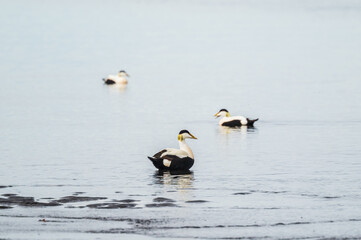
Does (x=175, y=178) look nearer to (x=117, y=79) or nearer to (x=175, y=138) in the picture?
(x=175, y=138)

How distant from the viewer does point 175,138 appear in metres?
35.2

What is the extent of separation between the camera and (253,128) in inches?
1537

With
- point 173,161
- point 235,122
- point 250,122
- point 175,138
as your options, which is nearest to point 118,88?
point 235,122

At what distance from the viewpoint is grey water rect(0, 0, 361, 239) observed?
19141 mm

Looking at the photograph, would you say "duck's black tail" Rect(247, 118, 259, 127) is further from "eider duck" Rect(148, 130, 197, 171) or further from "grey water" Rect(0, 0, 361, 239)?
"eider duck" Rect(148, 130, 197, 171)

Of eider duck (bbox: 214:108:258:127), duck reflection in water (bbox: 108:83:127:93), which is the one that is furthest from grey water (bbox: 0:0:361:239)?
eider duck (bbox: 214:108:258:127)

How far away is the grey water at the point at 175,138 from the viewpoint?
19.1 meters

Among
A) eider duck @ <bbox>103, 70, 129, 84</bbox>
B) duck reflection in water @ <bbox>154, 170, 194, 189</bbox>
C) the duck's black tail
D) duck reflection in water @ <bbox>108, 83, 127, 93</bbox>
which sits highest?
eider duck @ <bbox>103, 70, 129, 84</bbox>

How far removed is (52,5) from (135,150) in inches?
6142

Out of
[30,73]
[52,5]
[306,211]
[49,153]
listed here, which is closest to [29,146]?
[49,153]

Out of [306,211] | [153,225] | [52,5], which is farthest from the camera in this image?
[52,5]

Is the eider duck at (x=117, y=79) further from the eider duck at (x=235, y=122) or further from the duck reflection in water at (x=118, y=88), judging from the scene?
the eider duck at (x=235, y=122)

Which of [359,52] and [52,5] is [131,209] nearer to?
[359,52]

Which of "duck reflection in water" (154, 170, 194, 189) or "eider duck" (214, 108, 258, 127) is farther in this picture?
"eider duck" (214, 108, 258, 127)
